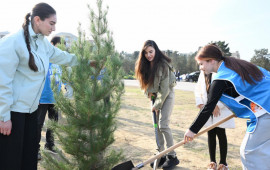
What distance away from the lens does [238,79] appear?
7.17ft

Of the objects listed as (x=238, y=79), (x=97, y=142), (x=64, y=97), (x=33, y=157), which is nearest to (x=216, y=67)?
(x=238, y=79)

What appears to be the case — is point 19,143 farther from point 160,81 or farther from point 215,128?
point 215,128

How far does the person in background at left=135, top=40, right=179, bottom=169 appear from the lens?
11.8ft

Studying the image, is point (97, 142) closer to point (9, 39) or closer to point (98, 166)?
point (98, 166)

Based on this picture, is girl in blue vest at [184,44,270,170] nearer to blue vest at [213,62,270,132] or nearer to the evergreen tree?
blue vest at [213,62,270,132]

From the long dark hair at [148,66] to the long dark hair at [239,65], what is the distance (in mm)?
1154

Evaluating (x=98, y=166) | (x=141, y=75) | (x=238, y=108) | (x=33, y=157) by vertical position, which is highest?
(x=141, y=75)

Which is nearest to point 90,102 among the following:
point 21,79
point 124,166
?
point 21,79

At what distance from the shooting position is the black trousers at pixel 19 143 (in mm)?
2072

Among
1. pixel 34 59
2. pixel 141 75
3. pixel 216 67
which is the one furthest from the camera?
pixel 141 75

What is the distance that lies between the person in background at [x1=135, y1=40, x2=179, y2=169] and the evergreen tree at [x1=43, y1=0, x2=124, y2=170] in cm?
108

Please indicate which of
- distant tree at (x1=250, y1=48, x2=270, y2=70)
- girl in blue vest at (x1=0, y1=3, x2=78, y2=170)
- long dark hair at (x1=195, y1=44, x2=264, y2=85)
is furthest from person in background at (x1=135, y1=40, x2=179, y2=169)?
distant tree at (x1=250, y1=48, x2=270, y2=70)

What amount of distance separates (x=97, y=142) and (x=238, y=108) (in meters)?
1.59

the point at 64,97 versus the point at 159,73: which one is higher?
the point at 159,73
